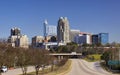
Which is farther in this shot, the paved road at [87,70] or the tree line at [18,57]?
the paved road at [87,70]

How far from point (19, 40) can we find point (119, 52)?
9835 cm

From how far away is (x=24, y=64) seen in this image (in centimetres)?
5147

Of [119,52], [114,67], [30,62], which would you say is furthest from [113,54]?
[30,62]

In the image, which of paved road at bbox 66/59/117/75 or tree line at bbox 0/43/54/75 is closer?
tree line at bbox 0/43/54/75

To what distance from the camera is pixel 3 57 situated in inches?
1326

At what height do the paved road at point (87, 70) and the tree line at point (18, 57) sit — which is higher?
the tree line at point (18, 57)

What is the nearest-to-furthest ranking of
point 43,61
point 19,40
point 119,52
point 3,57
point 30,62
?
1. point 3,57
2. point 30,62
3. point 43,61
4. point 119,52
5. point 19,40

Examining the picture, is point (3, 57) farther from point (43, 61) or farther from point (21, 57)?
point (43, 61)

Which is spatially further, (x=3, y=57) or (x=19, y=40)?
(x=19, y=40)

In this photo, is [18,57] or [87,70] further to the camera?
[87,70]

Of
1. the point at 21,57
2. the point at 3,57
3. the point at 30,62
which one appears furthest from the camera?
the point at 30,62

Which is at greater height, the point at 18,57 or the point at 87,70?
the point at 18,57

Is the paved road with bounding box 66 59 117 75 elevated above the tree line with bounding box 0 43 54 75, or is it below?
below

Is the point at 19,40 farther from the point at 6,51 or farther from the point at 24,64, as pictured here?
the point at 6,51
